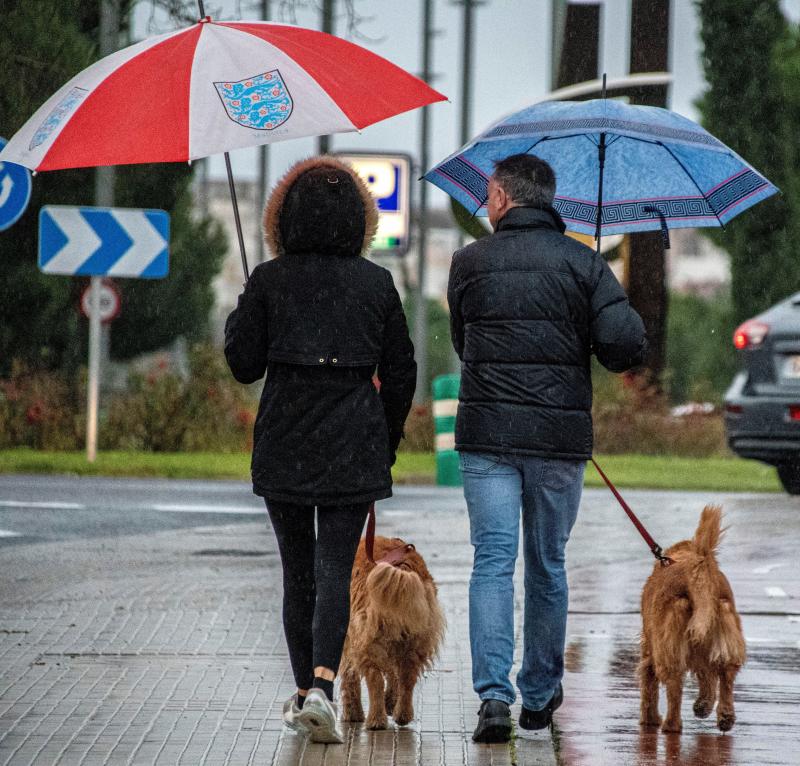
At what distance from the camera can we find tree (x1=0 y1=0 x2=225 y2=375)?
12234 mm

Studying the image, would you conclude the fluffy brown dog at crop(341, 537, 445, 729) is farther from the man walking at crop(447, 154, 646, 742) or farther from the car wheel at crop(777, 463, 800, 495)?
the car wheel at crop(777, 463, 800, 495)

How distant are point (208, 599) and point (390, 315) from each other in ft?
12.0

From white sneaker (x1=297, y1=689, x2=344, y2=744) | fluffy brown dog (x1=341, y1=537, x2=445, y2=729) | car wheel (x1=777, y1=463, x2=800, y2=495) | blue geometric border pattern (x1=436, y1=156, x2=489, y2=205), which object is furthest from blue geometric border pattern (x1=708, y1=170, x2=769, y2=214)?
car wheel (x1=777, y1=463, x2=800, y2=495)

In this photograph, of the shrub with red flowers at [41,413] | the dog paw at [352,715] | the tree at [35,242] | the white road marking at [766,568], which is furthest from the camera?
the shrub with red flowers at [41,413]

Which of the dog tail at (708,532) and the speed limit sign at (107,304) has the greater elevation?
the dog tail at (708,532)

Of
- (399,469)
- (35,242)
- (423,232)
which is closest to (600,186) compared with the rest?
(399,469)

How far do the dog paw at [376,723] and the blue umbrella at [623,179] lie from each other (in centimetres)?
185

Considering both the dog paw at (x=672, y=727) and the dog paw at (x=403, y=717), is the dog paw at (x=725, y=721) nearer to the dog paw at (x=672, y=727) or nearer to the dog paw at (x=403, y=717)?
the dog paw at (x=672, y=727)

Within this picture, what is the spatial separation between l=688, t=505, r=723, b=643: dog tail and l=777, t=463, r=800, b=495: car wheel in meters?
9.27

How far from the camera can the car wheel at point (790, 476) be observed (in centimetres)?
1493

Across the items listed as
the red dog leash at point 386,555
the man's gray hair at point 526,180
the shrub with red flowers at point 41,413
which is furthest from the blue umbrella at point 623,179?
the shrub with red flowers at point 41,413

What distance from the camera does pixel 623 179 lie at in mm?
6598

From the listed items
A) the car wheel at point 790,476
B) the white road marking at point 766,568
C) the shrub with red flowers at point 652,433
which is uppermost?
the white road marking at point 766,568

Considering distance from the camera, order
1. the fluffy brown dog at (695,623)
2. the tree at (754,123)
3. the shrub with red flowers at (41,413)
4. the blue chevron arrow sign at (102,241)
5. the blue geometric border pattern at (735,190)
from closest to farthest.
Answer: the fluffy brown dog at (695,623)
the blue geometric border pattern at (735,190)
the blue chevron arrow sign at (102,241)
the shrub with red flowers at (41,413)
the tree at (754,123)
